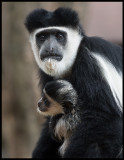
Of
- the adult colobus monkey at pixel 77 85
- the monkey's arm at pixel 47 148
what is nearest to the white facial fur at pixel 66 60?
the adult colobus monkey at pixel 77 85

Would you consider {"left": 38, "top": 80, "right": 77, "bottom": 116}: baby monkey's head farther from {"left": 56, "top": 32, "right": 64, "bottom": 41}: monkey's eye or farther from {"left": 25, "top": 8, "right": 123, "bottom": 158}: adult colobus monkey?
{"left": 56, "top": 32, "right": 64, "bottom": 41}: monkey's eye

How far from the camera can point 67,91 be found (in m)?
3.41

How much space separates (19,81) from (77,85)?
2.86 meters

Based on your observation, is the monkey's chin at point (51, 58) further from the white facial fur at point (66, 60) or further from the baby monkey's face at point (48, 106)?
the baby monkey's face at point (48, 106)

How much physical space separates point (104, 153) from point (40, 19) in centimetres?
117

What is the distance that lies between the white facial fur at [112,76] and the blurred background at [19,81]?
2.56 m

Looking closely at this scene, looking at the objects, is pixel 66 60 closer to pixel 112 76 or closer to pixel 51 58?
pixel 51 58

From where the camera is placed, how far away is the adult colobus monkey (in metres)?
3.27

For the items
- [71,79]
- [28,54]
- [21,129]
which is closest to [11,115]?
[21,129]

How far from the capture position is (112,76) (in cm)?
339

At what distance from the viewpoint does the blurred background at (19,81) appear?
5.95m

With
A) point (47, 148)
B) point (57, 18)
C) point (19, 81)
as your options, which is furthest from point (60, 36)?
point (19, 81)

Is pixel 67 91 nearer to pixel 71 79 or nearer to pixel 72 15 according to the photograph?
pixel 71 79

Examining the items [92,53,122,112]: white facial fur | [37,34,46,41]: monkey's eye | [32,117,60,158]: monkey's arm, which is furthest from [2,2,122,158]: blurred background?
[92,53,122,112]: white facial fur
